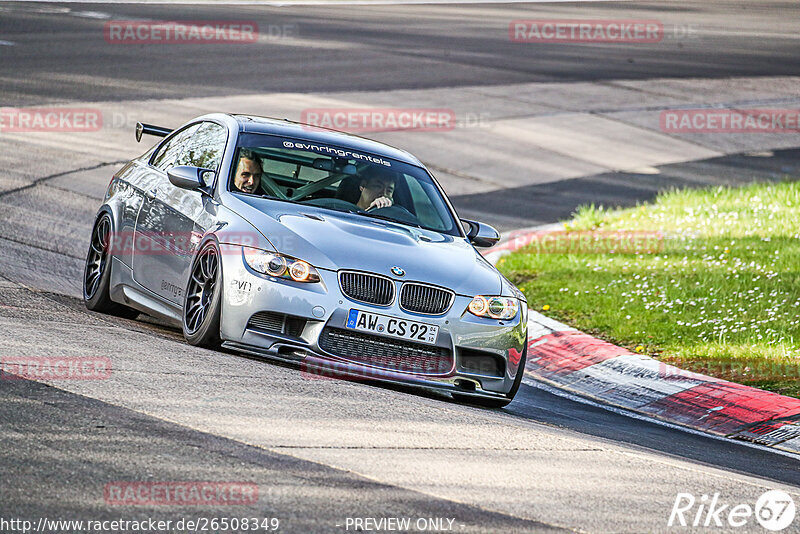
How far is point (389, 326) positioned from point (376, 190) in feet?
5.47

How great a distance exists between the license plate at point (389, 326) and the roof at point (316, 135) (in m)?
2.02

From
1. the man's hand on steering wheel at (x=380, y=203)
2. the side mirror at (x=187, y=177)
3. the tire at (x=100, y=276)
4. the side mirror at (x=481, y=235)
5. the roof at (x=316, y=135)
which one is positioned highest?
the roof at (x=316, y=135)

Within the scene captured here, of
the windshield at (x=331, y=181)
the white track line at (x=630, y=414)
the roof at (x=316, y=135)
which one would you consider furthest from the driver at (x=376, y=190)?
the white track line at (x=630, y=414)

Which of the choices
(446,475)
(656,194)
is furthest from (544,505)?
(656,194)

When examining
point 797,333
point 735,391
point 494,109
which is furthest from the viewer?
point 494,109

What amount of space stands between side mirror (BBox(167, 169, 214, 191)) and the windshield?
216 mm

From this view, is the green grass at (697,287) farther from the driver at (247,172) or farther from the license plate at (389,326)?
the driver at (247,172)

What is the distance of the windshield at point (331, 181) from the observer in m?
8.45

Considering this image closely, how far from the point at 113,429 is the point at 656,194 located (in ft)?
44.6

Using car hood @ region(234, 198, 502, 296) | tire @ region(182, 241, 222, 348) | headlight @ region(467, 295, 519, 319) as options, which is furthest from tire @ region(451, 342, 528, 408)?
tire @ region(182, 241, 222, 348)

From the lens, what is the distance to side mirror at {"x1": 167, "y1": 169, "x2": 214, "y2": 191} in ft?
26.8

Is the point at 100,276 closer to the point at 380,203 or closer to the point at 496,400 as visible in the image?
→ the point at 380,203

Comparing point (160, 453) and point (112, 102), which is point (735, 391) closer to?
point (160, 453)

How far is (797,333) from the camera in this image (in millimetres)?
9883
